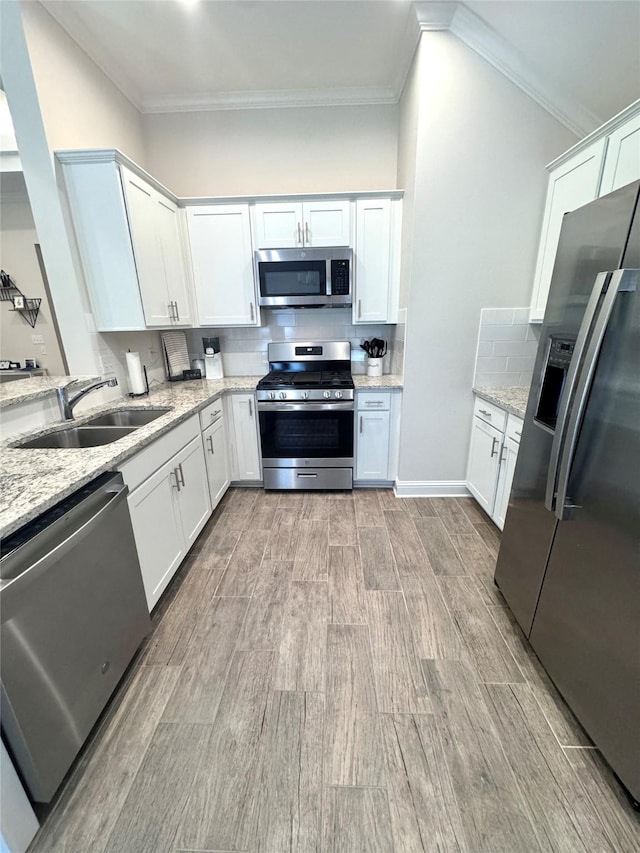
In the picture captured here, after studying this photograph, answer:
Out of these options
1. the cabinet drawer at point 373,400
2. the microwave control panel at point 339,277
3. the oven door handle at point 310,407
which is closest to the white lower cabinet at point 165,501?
the oven door handle at point 310,407

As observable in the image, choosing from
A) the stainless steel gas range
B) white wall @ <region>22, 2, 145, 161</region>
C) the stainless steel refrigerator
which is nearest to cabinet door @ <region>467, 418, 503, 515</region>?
the stainless steel refrigerator

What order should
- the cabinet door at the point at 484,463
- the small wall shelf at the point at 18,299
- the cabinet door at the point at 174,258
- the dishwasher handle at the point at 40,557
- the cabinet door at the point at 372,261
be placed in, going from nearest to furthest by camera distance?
the dishwasher handle at the point at 40,557
the cabinet door at the point at 484,463
the cabinet door at the point at 174,258
the cabinet door at the point at 372,261
the small wall shelf at the point at 18,299

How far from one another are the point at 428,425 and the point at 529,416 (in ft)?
3.86

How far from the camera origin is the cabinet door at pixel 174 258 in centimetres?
247

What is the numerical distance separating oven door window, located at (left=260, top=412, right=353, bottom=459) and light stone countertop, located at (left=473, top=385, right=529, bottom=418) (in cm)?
100

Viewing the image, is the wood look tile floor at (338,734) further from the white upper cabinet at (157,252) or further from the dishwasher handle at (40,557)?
the white upper cabinet at (157,252)

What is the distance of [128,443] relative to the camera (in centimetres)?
150

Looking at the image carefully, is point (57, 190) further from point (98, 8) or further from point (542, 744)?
point (542, 744)

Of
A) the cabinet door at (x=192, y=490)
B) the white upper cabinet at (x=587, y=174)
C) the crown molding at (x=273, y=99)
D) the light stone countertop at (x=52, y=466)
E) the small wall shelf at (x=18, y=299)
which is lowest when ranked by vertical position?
the cabinet door at (x=192, y=490)

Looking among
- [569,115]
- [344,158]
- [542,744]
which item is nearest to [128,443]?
[542,744]

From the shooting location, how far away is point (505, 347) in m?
2.46

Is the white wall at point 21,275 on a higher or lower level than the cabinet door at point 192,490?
higher

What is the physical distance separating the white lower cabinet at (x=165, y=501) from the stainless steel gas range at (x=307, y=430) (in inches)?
25.6

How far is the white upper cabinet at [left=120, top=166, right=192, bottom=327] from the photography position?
2.15 meters
